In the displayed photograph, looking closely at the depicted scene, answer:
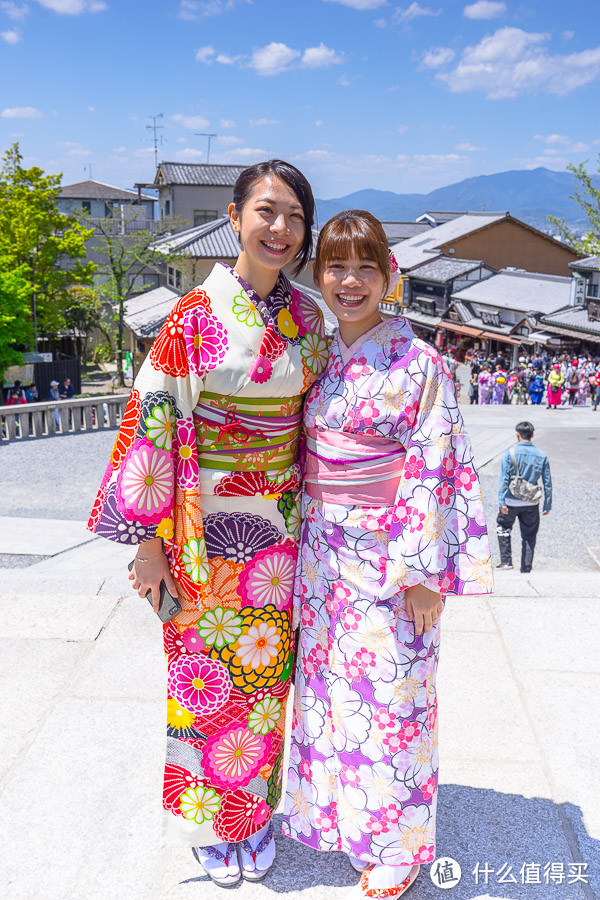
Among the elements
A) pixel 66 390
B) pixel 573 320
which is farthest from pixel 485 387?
pixel 66 390

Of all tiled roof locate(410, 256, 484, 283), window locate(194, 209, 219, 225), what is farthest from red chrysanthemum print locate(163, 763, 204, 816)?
window locate(194, 209, 219, 225)

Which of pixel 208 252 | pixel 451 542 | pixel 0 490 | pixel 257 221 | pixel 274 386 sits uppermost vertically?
pixel 208 252

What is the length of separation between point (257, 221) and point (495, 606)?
8.01 ft

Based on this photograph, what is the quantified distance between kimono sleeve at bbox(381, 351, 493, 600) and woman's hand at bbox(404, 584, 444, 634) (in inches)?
1.1

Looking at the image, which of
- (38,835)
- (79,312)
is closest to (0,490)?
(38,835)

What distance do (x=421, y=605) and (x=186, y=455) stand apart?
2.35 ft

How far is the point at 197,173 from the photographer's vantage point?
3984 centimetres

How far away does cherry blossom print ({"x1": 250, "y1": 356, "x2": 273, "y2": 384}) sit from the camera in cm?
190

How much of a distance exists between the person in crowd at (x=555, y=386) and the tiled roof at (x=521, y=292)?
12.5 meters

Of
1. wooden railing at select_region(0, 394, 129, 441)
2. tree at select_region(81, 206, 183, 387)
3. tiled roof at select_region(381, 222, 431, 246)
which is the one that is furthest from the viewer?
tiled roof at select_region(381, 222, 431, 246)

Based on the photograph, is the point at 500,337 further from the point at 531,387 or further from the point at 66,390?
the point at 66,390

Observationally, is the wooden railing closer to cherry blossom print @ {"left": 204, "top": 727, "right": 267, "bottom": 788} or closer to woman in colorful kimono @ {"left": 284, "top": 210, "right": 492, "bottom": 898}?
cherry blossom print @ {"left": 204, "top": 727, "right": 267, "bottom": 788}

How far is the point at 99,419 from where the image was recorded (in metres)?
12.3

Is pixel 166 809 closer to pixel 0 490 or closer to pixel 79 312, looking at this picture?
pixel 0 490
